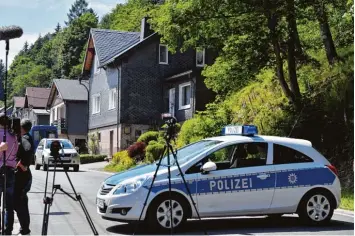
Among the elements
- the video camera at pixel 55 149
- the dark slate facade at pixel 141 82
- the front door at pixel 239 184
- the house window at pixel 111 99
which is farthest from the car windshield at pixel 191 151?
the house window at pixel 111 99

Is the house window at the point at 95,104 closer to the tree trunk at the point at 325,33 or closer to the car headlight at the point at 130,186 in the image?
the tree trunk at the point at 325,33

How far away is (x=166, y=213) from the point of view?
376 inches

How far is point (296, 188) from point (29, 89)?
237 ft

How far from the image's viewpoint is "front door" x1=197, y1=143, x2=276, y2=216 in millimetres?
9766

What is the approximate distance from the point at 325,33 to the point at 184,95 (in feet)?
55.5

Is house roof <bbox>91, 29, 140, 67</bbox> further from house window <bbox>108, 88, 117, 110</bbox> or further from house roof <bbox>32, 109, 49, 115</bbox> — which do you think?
house roof <bbox>32, 109, 49, 115</bbox>

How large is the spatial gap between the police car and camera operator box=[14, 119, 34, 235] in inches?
62.3

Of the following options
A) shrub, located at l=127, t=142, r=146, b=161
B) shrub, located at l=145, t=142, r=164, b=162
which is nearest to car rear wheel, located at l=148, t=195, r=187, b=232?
shrub, located at l=145, t=142, r=164, b=162

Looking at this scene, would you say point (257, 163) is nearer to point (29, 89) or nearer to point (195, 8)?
point (195, 8)

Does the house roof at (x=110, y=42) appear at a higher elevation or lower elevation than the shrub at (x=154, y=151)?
higher

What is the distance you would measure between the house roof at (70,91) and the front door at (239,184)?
4556cm

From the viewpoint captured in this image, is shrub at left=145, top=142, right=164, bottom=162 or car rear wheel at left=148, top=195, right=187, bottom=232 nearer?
car rear wheel at left=148, top=195, right=187, bottom=232

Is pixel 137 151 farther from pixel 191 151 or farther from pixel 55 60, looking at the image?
pixel 55 60

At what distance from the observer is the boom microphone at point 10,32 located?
741 cm
